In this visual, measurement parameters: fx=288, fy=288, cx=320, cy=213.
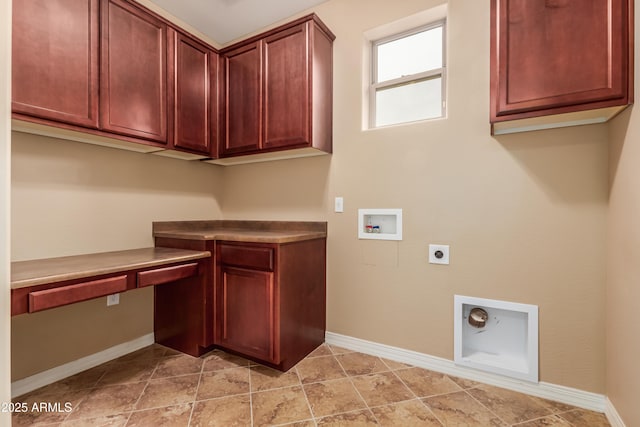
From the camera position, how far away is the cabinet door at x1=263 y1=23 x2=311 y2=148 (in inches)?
82.7

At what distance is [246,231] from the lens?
2604mm

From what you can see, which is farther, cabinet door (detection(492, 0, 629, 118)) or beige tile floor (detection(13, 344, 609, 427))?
beige tile floor (detection(13, 344, 609, 427))

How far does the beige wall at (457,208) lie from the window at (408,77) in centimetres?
16

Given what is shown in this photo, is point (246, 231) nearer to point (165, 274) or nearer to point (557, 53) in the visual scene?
point (165, 274)

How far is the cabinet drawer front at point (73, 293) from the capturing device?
1.33m

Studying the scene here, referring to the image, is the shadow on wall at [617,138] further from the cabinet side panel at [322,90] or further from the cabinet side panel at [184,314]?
the cabinet side panel at [184,314]

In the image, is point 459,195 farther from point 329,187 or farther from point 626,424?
point 626,424

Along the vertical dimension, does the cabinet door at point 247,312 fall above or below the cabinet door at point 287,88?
below

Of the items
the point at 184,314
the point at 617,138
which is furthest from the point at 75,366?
the point at 617,138

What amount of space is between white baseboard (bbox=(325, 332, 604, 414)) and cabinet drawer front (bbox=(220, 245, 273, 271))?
91 centimetres

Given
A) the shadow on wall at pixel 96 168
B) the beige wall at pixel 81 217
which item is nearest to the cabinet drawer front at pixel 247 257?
the beige wall at pixel 81 217

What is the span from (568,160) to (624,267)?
607mm

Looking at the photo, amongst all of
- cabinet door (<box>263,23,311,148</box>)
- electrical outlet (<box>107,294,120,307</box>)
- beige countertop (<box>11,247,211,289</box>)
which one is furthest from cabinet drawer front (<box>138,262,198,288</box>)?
cabinet door (<box>263,23,311,148</box>)

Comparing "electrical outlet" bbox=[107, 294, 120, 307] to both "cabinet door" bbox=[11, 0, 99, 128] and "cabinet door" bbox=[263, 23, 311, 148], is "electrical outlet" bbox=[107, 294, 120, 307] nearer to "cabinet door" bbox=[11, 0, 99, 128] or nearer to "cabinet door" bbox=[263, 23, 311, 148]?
"cabinet door" bbox=[11, 0, 99, 128]
